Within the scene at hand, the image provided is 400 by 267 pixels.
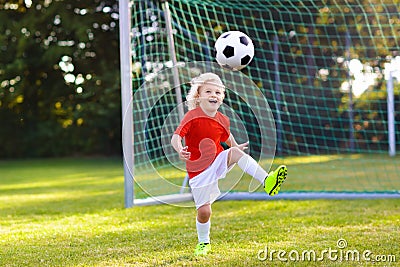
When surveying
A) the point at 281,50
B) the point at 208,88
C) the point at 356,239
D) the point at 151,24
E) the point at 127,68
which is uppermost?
the point at 281,50

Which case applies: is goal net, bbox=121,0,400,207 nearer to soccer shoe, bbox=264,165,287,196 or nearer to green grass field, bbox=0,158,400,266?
green grass field, bbox=0,158,400,266

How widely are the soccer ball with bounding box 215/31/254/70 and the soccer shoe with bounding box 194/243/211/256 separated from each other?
1.24 m

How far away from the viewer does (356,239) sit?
4.29 metres

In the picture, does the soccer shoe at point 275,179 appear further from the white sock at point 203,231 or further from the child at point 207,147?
the white sock at point 203,231

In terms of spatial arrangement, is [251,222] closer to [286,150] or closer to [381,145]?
[286,150]

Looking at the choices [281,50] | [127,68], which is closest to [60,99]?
[281,50]

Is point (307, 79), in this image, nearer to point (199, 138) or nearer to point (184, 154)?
point (199, 138)

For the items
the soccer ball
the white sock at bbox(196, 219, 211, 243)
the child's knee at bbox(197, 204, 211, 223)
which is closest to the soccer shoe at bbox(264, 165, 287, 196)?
the child's knee at bbox(197, 204, 211, 223)

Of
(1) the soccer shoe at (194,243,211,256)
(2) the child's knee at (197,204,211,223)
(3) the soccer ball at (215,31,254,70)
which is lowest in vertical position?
(1) the soccer shoe at (194,243,211,256)

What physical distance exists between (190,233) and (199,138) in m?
1.22

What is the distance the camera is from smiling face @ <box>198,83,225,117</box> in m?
3.80

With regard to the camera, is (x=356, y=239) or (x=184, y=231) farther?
(x=184, y=231)

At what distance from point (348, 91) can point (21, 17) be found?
409 inches

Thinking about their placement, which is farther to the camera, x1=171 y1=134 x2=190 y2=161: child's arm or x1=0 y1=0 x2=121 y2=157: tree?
x1=0 y1=0 x2=121 y2=157: tree
